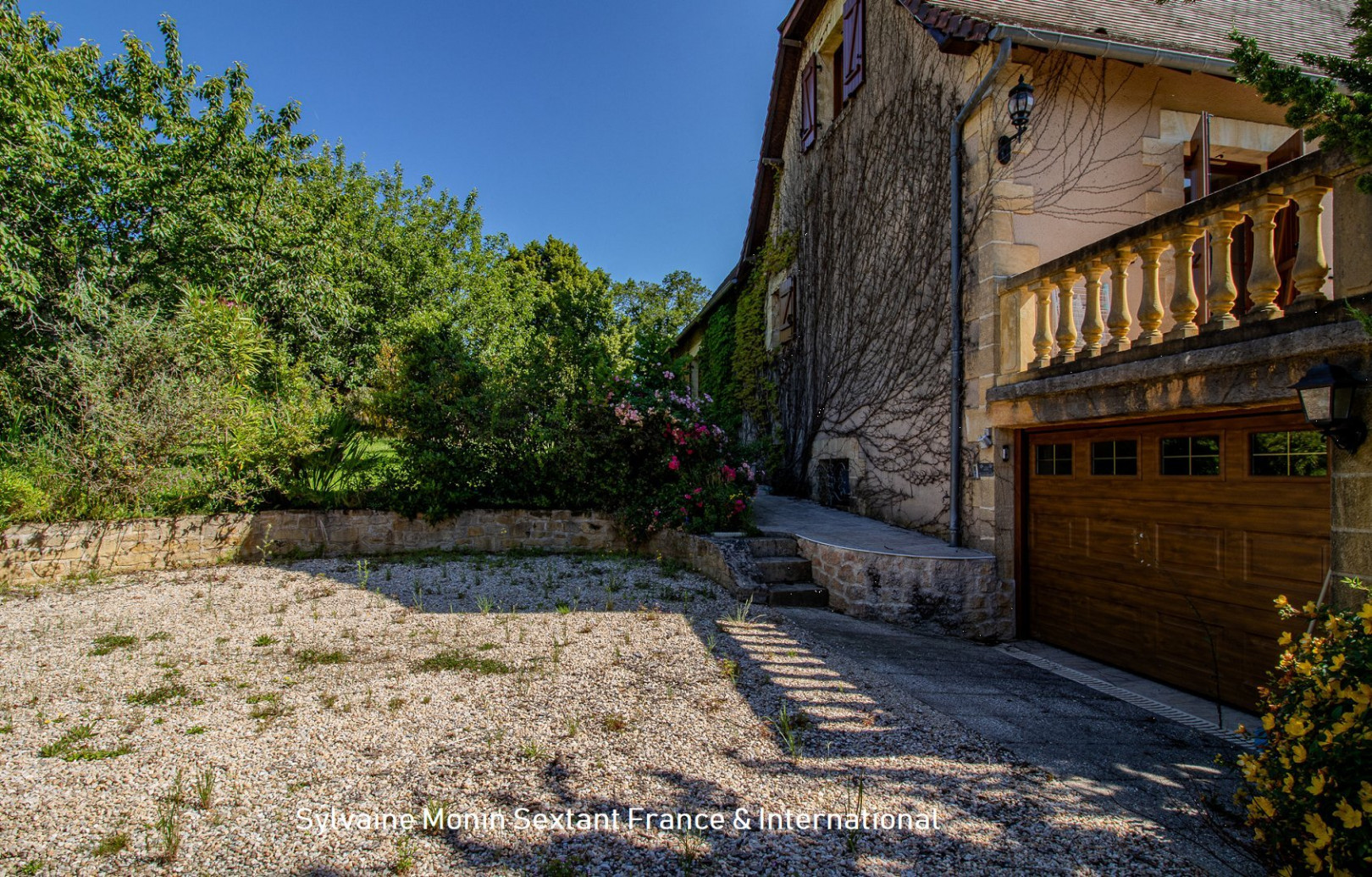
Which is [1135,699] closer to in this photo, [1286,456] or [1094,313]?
[1286,456]

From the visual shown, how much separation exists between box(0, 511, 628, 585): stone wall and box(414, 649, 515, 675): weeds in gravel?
4014mm

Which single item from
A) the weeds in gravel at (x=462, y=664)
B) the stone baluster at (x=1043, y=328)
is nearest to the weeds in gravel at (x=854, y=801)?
the weeds in gravel at (x=462, y=664)

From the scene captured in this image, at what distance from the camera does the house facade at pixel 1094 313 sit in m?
3.78

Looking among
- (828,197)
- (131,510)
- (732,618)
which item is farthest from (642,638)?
(828,197)

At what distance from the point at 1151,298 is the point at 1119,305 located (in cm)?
37

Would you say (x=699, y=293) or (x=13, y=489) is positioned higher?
(x=699, y=293)

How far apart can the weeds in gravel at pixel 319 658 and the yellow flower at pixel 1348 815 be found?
191 inches

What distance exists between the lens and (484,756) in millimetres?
2996

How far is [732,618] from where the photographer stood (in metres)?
5.30

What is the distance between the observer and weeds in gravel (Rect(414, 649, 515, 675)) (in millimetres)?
4094

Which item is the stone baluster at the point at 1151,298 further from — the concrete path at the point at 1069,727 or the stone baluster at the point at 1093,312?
the concrete path at the point at 1069,727

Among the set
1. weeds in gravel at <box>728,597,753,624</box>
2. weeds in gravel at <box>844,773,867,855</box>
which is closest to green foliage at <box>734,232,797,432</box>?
weeds in gravel at <box>728,597,753,624</box>

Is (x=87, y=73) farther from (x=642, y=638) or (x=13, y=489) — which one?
(x=642, y=638)

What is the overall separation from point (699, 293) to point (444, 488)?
30.6m
